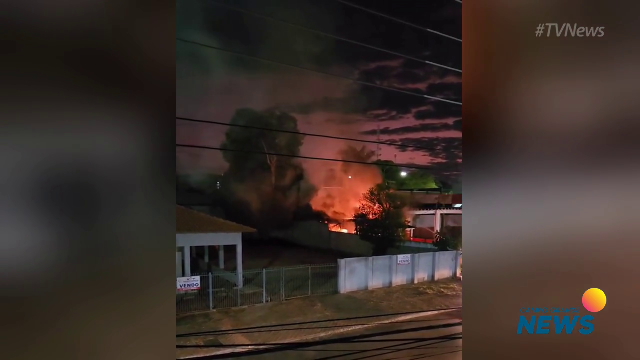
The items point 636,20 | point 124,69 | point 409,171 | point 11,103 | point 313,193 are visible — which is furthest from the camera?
point 409,171

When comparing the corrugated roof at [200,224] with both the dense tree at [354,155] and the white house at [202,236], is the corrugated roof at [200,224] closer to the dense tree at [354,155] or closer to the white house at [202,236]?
the white house at [202,236]

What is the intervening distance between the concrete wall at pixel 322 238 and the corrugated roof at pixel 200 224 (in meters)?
0.19

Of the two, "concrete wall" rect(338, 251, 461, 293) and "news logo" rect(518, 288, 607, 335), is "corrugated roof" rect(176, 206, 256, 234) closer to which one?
"concrete wall" rect(338, 251, 461, 293)

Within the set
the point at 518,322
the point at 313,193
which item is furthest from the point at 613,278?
the point at 313,193

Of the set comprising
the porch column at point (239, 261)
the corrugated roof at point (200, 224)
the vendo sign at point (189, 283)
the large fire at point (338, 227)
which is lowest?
the vendo sign at point (189, 283)

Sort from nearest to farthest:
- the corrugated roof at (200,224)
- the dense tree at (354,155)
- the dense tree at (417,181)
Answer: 1. the corrugated roof at (200,224)
2. the dense tree at (354,155)
3. the dense tree at (417,181)

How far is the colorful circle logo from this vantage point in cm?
139

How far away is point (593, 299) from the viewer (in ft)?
4.55

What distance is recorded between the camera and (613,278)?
1.39 m

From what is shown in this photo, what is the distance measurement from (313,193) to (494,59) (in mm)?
1041

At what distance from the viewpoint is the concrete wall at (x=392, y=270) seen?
1596mm

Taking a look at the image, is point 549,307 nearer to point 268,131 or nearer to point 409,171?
point 409,171

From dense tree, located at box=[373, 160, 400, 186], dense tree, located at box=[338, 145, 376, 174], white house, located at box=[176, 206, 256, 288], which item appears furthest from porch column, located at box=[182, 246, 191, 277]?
dense tree, located at box=[373, 160, 400, 186]

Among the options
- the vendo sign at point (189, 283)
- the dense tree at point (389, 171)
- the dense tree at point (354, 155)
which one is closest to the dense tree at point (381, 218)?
the dense tree at point (389, 171)
